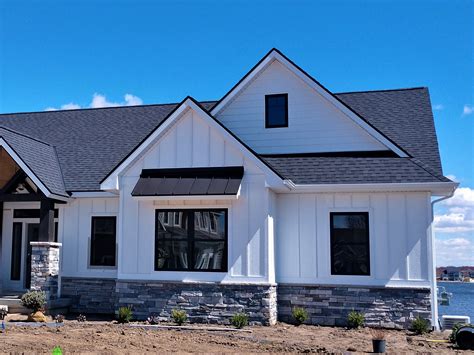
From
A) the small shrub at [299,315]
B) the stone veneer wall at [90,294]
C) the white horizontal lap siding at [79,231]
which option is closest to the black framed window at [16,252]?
the white horizontal lap siding at [79,231]

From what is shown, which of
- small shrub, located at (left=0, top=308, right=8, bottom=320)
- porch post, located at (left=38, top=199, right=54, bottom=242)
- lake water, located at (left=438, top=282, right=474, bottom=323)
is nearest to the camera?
small shrub, located at (left=0, top=308, right=8, bottom=320)

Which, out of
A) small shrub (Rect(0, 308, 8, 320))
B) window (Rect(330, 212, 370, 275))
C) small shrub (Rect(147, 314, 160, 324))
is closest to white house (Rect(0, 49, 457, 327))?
window (Rect(330, 212, 370, 275))

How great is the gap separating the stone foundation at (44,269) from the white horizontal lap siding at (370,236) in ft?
21.4

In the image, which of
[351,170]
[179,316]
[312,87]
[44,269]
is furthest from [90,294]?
[312,87]

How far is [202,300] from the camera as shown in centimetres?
1348

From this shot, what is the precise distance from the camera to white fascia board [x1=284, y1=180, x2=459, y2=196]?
12914 mm

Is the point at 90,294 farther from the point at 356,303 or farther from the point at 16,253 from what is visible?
the point at 356,303

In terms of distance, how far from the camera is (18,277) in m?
17.0

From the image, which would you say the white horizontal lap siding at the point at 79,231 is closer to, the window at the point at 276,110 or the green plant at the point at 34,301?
the green plant at the point at 34,301

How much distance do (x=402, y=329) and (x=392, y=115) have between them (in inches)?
275

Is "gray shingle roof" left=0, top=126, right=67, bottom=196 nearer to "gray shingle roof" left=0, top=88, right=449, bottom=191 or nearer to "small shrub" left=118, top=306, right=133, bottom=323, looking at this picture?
"gray shingle roof" left=0, top=88, right=449, bottom=191

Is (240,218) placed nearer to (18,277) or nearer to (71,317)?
(71,317)

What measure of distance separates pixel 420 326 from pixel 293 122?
256 inches

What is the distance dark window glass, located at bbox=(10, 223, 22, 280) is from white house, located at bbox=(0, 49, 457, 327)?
169 cm
